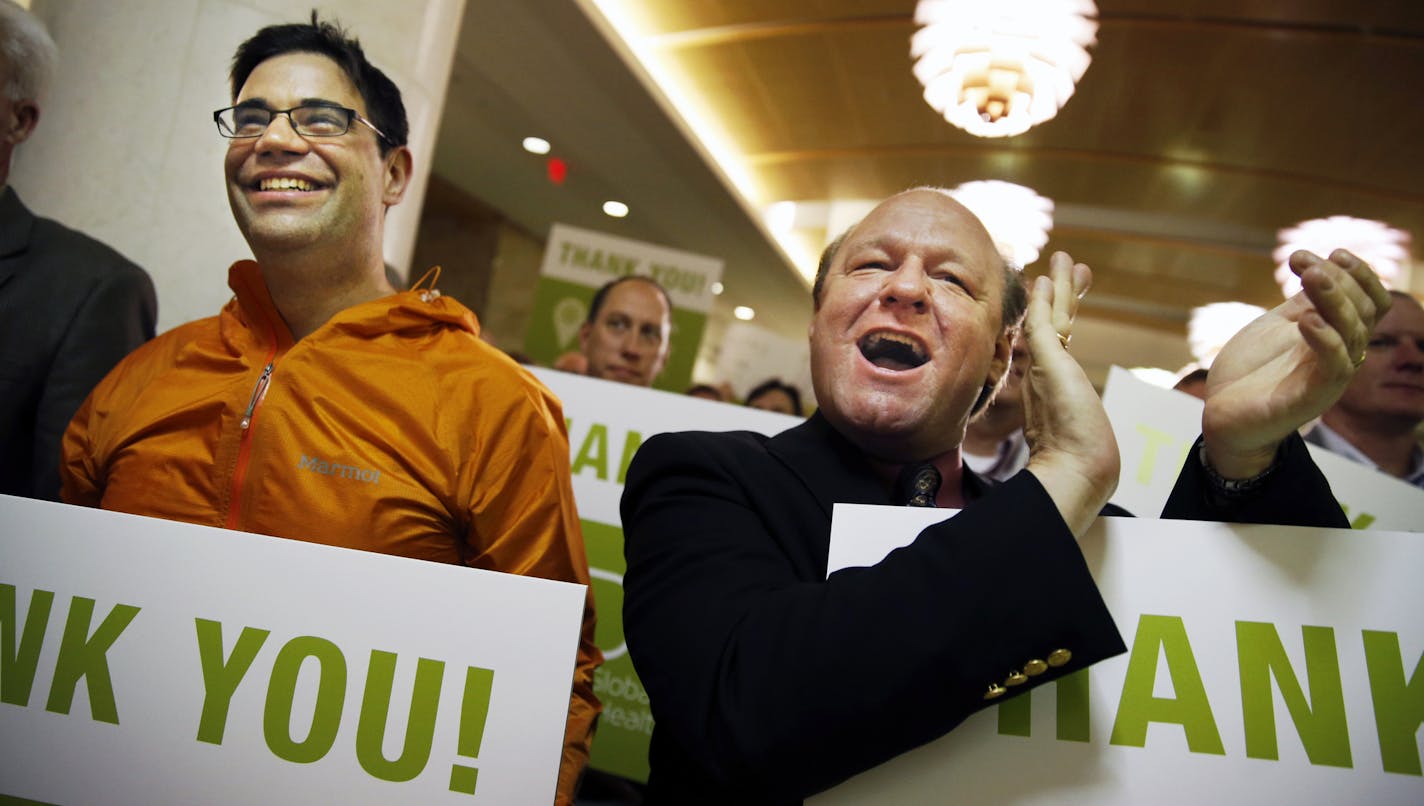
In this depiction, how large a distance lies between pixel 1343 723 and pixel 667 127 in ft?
22.7

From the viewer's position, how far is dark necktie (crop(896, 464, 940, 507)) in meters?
1.25

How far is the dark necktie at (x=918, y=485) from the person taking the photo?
4.10 ft

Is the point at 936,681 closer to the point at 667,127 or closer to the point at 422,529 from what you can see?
the point at 422,529

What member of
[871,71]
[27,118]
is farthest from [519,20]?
[27,118]

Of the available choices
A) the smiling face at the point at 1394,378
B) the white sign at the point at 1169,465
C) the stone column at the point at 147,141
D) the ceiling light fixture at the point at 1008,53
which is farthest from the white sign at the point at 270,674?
the ceiling light fixture at the point at 1008,53

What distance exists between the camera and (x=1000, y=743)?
99 cm

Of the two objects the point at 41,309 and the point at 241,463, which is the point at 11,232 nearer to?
the point at 41,309

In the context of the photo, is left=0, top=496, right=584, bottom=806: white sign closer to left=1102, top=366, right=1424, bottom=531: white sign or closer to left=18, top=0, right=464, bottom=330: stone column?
left=1102, top=366, right=1424, bottom=531: white sign

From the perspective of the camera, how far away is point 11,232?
6.03ft

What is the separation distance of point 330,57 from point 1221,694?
5.16 ft

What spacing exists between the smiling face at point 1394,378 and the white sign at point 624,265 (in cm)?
261

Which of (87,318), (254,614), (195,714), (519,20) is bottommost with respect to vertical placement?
(195,714)

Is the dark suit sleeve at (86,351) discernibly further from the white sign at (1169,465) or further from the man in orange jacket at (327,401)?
the white sign at (1169,465)

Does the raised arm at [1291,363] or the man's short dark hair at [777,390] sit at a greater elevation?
the man's short dark hair at [777,390]
